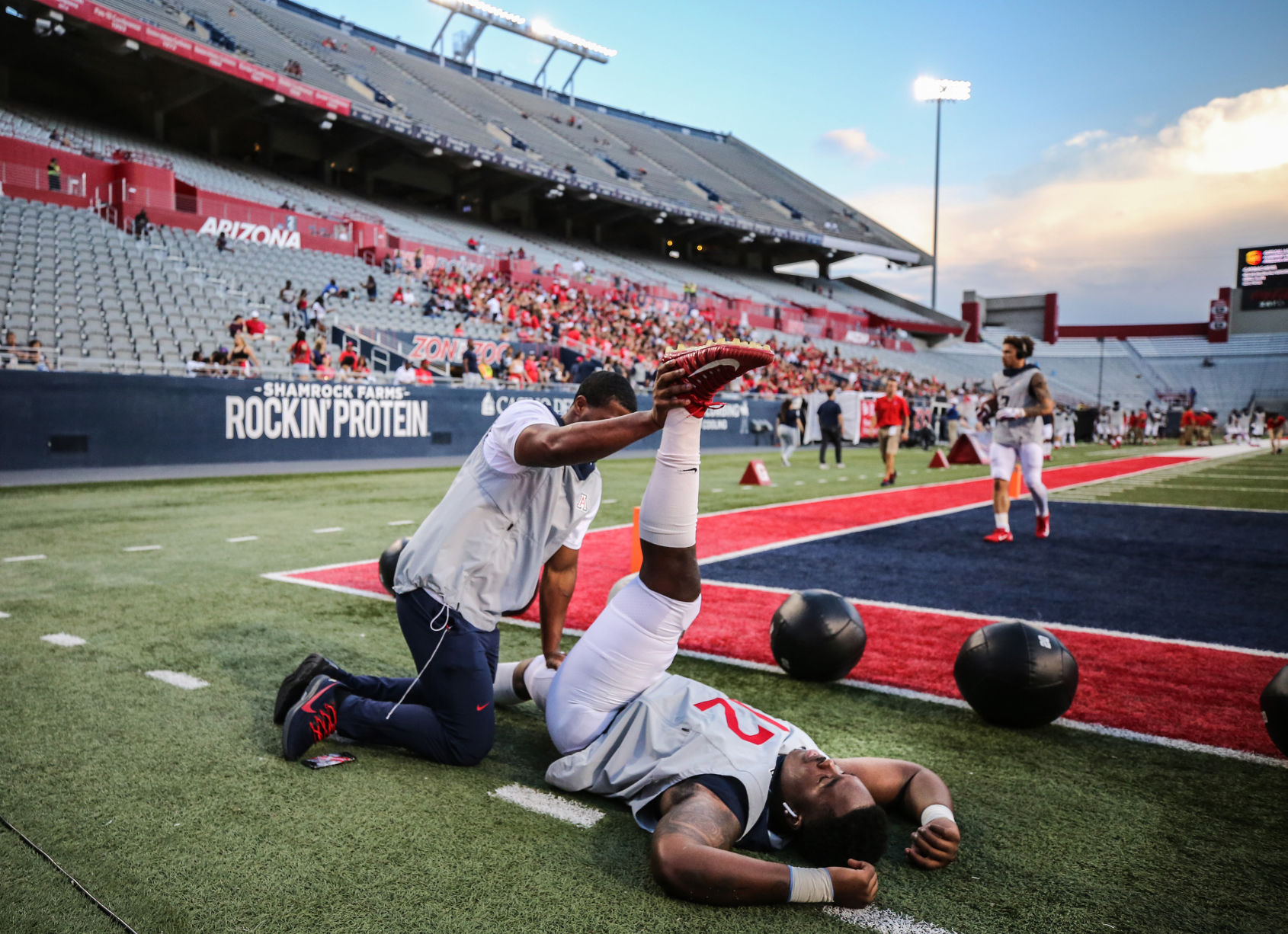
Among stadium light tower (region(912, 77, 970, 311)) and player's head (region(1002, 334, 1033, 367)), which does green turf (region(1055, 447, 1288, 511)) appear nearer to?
player's head (region(1002, 334, 1033, 367))

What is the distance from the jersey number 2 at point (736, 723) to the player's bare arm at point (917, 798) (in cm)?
29

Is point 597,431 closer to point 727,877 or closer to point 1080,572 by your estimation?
point 727,877

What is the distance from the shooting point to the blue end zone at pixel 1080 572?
5.85 m

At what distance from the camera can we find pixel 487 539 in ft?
10.9

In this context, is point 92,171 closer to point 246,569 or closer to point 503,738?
point 246,569

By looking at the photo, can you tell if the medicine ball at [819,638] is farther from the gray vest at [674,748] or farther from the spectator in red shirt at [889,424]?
the spectator in red shirt at [889,424]

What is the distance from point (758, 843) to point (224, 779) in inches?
76.8

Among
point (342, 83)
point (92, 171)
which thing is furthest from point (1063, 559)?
point (342, 83)

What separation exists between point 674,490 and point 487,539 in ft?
2.91

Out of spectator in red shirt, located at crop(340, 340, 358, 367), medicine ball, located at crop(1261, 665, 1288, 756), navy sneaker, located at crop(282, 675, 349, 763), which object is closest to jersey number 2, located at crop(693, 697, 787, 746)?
navy sneaker, located at crop(282, 675, 349, 763)

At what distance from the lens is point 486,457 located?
3285 mm

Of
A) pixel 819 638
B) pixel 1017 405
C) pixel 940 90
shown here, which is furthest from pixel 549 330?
pixel 940 90

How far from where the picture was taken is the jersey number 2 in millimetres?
2805

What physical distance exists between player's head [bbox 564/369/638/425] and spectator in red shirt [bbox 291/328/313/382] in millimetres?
14944
